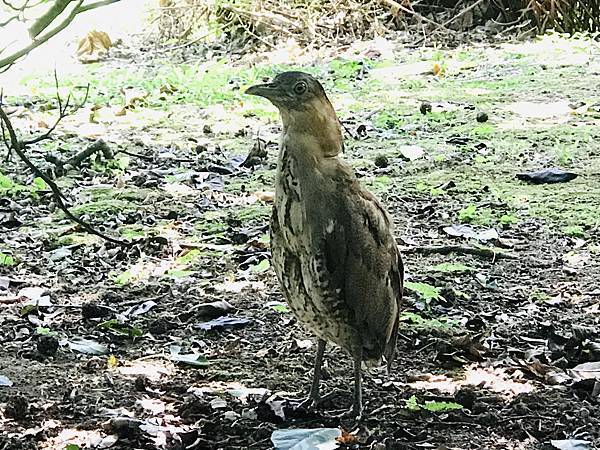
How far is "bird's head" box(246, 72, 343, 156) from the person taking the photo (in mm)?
3172

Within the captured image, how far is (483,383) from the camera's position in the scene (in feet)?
12.1

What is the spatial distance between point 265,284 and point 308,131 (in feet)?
5.71

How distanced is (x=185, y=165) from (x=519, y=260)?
309 centimetres

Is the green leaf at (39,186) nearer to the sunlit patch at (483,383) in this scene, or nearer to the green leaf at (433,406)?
the sunlit patch at (483,383)

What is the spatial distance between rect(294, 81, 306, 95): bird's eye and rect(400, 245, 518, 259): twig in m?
2.24

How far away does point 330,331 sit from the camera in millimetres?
3326

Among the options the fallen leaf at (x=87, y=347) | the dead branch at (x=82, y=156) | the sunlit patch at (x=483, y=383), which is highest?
the dead branch at (x=82, y=156)

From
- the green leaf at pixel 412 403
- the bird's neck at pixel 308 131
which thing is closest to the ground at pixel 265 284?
the green leaf at pixel 412 403

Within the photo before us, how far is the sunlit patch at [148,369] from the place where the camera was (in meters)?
3.76

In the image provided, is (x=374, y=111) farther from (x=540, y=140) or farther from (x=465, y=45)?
(x=465, y=45)

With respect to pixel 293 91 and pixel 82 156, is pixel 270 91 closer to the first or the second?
pixel 293 91

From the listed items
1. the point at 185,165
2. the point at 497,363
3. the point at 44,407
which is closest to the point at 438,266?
the point at 497,363

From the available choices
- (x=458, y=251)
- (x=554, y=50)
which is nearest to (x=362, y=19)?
(x=554, y=50)

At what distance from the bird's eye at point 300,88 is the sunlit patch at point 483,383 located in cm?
125
